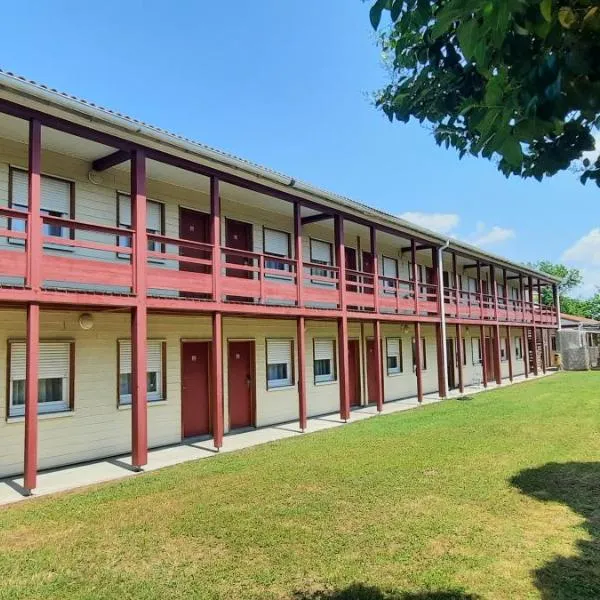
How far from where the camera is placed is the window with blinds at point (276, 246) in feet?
47.1

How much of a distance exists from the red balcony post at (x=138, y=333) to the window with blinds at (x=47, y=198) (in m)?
1.39

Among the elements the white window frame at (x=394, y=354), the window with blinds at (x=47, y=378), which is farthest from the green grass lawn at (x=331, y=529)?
the white window frame at (x=394, y=354)

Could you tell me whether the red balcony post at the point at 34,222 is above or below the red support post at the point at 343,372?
above

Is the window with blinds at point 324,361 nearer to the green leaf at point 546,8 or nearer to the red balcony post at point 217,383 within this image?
the red balcony post at point 217,383

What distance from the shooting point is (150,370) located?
1137 centimetres

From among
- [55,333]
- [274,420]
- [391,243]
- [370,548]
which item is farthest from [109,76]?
[370,548]

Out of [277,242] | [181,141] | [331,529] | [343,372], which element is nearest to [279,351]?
[343,372]

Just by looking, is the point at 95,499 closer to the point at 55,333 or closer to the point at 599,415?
the point at 55,333

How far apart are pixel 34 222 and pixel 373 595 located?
265 inches

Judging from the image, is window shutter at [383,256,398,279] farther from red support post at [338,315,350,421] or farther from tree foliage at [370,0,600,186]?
tree foliage at [370,0,600,186]

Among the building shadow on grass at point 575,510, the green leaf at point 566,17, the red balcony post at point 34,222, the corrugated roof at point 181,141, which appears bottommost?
the building shadow on grass at point 575,510

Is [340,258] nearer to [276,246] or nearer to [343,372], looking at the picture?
[276,246]

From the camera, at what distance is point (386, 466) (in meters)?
8.71

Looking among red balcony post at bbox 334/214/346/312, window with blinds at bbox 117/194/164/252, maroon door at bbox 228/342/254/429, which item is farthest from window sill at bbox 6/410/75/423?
red balcony post at bbox 334/214/346/312
